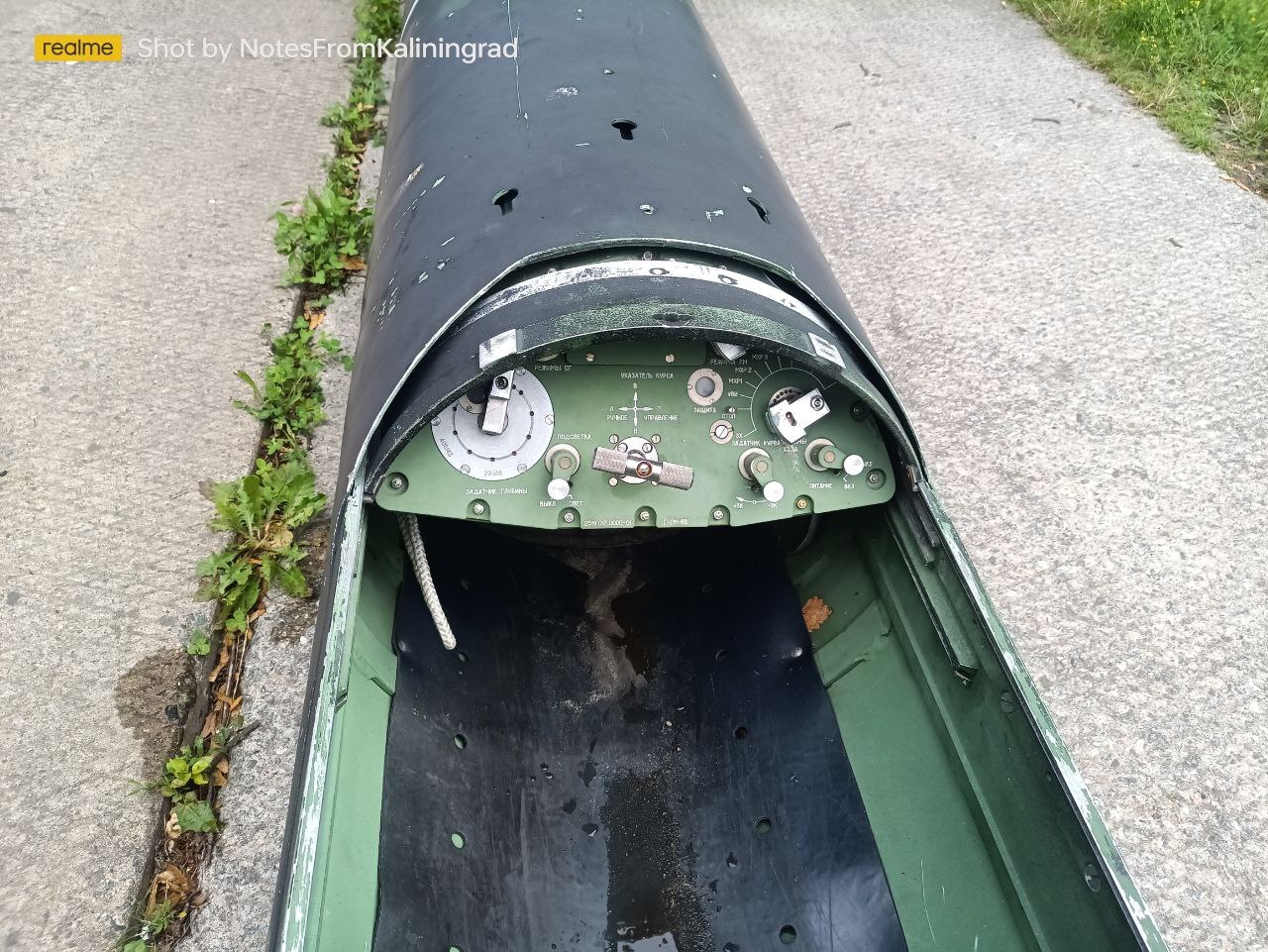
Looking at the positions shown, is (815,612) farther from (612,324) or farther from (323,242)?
(323,242)

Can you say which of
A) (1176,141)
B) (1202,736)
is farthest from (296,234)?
(1176,141)

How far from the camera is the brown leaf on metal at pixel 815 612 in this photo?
229 cm

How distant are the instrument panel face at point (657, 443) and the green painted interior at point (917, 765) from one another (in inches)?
9.6

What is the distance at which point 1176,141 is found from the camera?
487cm

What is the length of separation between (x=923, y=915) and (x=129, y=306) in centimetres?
363

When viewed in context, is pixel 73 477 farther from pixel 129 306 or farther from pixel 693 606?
pixel 693 606

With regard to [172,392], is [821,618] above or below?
above

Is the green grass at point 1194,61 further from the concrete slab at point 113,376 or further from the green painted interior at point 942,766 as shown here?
the concrete slab at point 113,376

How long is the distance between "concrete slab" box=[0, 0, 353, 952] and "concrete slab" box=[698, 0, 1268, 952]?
2674 mm

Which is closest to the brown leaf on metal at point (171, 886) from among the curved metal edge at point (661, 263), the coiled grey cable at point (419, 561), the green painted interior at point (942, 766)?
Answer: the coiled grey cable at point (419, 561)

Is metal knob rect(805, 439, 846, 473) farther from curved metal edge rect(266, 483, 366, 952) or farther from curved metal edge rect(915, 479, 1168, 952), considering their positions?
curved metal edge rect(266, 483, 366, 952)

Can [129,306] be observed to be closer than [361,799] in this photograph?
No
